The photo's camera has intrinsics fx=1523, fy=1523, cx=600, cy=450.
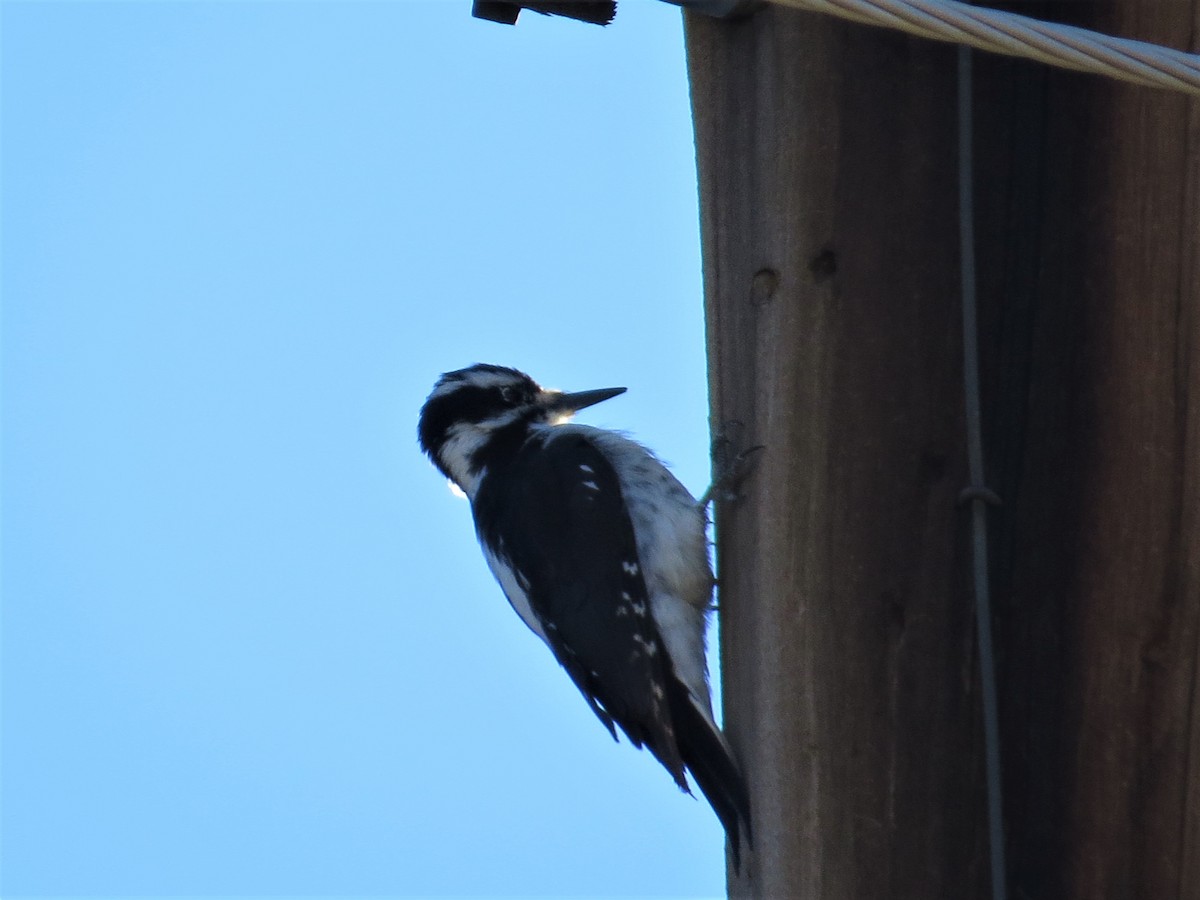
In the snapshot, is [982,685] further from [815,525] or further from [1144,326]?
[1144,326]

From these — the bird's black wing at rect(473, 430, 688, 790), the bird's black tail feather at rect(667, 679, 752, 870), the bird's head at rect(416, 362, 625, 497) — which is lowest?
the bird's black tail feather at rect(667, 679, 752, 870)

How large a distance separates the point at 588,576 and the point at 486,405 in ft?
4.55

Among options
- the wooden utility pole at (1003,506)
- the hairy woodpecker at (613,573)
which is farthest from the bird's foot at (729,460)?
the hairy woodpecker at (613,573)

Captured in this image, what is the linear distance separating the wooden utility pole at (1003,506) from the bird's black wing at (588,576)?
1024mm

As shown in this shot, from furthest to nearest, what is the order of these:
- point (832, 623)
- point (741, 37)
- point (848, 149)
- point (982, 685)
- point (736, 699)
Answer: point (741, 37)
point (736, 699)
point (848, 149)
point (832, 623)
point (982, 685)

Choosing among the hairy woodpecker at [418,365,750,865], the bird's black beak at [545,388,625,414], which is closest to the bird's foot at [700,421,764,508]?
the hairy woodpecker at [418,365,750,865]

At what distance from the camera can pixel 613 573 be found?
4184 mm

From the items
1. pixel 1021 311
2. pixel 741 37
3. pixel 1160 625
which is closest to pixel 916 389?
pixel 1021 311

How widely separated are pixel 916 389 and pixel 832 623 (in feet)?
1.42

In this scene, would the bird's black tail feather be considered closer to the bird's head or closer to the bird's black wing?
the bird's black wing

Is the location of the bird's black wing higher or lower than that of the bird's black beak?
lower

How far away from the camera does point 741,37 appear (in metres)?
3.37

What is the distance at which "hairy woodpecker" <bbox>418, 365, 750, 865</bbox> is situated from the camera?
Result: 12.6 ft

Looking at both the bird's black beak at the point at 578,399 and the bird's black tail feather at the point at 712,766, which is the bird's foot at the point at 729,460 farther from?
the bird's black beak at the point at 578,399
